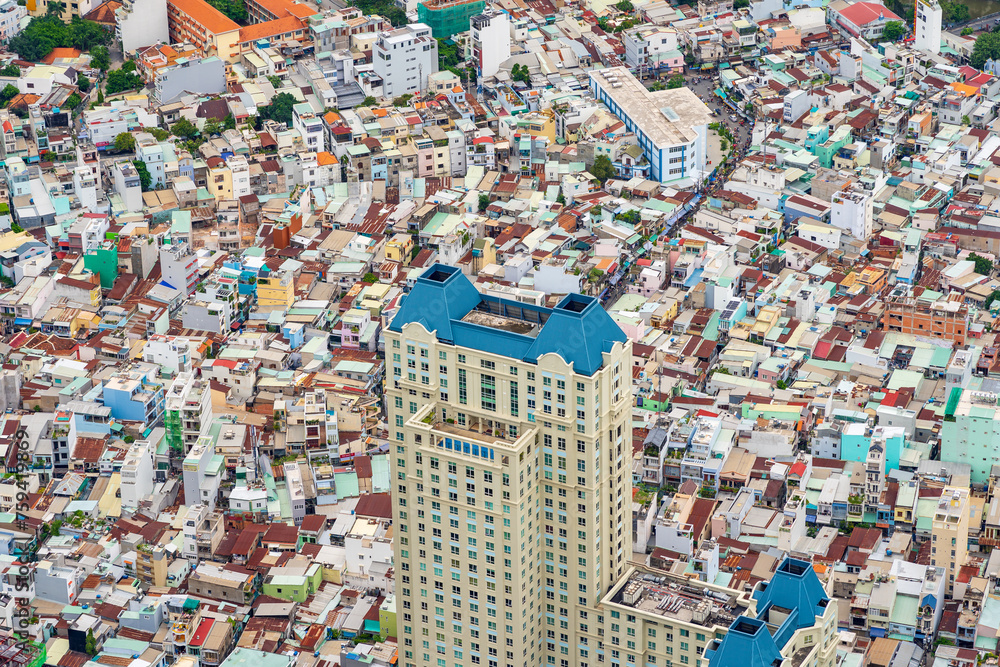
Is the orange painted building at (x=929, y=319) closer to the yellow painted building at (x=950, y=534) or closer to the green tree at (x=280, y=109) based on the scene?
the yellow painted building at (x=950, y=534)

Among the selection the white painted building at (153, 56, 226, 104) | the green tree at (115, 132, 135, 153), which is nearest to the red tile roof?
the white painted building at (153, 56, 226, 104)

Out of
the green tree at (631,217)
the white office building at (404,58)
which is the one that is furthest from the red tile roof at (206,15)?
the green tree at (631,217)

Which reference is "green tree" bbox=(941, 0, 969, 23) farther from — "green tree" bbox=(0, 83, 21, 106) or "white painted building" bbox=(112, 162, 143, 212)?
"green tree" bbox=(0, 83, 21, 106)

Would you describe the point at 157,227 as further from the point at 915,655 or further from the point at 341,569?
the point at 915,655

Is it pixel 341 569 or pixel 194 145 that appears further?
pixel 194 145

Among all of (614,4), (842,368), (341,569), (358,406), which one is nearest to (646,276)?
(842,368)

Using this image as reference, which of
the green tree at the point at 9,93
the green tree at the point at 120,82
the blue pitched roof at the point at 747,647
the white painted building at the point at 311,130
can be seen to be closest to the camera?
the blue pitched roof at the point at 747,647
